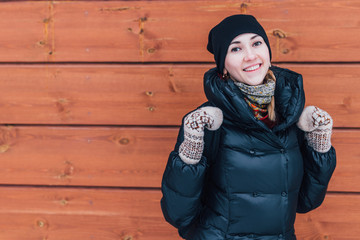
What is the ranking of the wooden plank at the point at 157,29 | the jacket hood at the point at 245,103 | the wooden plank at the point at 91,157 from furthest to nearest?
the wooden plank at the point at 91,157 < the wooden plank at the point at 157,29 < the jacket hood at the point at 245,103

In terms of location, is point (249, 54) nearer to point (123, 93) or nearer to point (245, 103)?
point (245, 103)

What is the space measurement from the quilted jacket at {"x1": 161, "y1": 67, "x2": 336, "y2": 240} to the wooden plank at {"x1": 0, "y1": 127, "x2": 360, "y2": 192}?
17.1 inches

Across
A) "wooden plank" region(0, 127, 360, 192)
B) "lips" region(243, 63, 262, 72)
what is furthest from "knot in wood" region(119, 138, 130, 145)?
"lips" region(243, 63, 262, 72)

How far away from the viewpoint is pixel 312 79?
1360mm

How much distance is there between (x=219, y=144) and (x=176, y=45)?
1.81ft

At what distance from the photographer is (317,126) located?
0.96m

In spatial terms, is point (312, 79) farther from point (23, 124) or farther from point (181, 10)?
point (23, 124)

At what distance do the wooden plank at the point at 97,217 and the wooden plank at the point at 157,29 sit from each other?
61 centimetres

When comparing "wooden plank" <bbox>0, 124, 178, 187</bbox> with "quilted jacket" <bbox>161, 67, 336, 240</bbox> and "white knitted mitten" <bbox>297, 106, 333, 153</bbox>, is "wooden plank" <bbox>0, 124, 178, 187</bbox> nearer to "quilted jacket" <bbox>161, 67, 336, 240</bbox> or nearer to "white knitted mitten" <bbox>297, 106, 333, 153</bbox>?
"quilted jacket" <bbox>161, 67, 336, 240</bbox>

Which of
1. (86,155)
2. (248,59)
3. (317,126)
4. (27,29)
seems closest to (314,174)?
(317,126)

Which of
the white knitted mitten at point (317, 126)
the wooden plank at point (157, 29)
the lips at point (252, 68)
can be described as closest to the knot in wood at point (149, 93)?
the wooden plank at point (157, 29)

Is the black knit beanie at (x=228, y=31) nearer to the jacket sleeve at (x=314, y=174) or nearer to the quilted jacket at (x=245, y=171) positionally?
the quilted jacket at (x=245, y=171)

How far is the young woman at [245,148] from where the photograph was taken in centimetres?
94

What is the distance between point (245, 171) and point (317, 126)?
25cm
